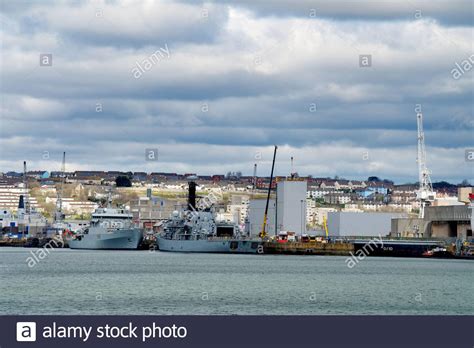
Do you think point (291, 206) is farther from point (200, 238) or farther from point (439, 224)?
point (200, 238)

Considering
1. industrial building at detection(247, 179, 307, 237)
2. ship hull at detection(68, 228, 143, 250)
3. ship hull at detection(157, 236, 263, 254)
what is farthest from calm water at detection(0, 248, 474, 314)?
industrial building at detection(247, 179, 307, 237)

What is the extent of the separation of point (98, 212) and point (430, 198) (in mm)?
48642

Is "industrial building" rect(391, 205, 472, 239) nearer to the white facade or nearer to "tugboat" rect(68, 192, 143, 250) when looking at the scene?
the white facade

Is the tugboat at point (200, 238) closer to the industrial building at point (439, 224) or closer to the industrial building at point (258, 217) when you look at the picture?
the industrial building at point (439, 224)

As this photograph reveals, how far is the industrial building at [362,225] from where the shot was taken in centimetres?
14825

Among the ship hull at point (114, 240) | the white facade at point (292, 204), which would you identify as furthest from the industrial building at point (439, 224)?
the ship hull at point (114, 240)

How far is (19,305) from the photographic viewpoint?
46781mm

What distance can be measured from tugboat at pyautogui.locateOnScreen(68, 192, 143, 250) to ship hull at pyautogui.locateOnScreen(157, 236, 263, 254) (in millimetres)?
Result: 8248

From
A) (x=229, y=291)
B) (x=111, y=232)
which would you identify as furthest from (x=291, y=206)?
(x=229, y=291)

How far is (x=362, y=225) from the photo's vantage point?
148750 millimetres

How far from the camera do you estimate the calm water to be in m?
46.7

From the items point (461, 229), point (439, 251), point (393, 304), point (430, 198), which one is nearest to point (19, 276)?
point (393, 304)
